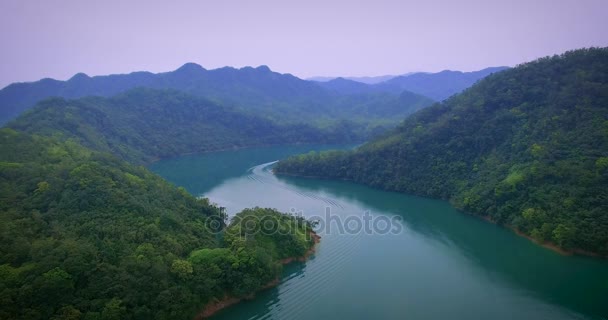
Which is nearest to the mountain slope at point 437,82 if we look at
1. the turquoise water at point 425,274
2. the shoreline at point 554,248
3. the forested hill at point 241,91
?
the forested hill at point 241,91

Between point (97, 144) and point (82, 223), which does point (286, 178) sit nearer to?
point (97, 144)

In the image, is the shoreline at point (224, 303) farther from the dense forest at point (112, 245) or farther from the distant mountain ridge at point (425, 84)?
the distant mountain ridge at point (425, 84)

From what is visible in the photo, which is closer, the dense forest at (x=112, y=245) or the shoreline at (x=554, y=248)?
the dense forest at (x=112, y=245)

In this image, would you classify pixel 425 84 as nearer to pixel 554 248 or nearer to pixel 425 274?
pixel 554 248
